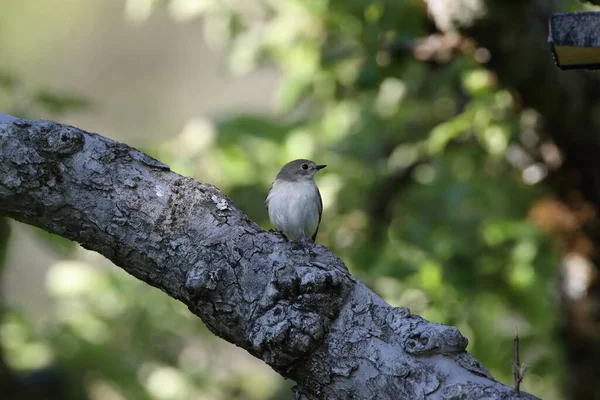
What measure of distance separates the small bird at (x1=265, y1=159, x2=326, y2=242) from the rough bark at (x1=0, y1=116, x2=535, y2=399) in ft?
8.38

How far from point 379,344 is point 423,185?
4.59m

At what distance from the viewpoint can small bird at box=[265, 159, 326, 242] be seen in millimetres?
5367

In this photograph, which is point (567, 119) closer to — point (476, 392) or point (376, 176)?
point (376, 176)

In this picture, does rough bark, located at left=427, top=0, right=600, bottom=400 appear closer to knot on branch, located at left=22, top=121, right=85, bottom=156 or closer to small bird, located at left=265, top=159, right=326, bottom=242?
small bird, located at left=265, top=159, right=326, bottom=242

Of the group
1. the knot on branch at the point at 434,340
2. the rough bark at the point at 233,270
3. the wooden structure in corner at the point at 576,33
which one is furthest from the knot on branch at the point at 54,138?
the wooden structure in corner at the point at 576,33

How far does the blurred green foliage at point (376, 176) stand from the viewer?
19.4 feet

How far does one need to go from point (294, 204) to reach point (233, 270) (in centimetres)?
280

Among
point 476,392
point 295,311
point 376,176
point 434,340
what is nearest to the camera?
point 476,392

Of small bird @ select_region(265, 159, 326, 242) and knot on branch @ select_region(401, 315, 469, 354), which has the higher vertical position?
knot on branch @ select_region(401, 315, 469, 354)

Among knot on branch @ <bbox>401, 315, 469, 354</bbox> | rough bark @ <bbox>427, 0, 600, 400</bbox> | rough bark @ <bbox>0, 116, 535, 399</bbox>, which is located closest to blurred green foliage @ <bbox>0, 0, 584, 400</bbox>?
rough bark @ <bbox>427, 0, 600, 400</bbox>

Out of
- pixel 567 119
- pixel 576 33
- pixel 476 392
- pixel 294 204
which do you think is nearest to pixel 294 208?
pixel 294 204

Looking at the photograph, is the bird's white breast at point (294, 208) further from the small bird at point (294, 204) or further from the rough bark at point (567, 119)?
the rough bark at point (567, 119)

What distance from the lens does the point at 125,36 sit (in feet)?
51.0

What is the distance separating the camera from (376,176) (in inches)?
270
